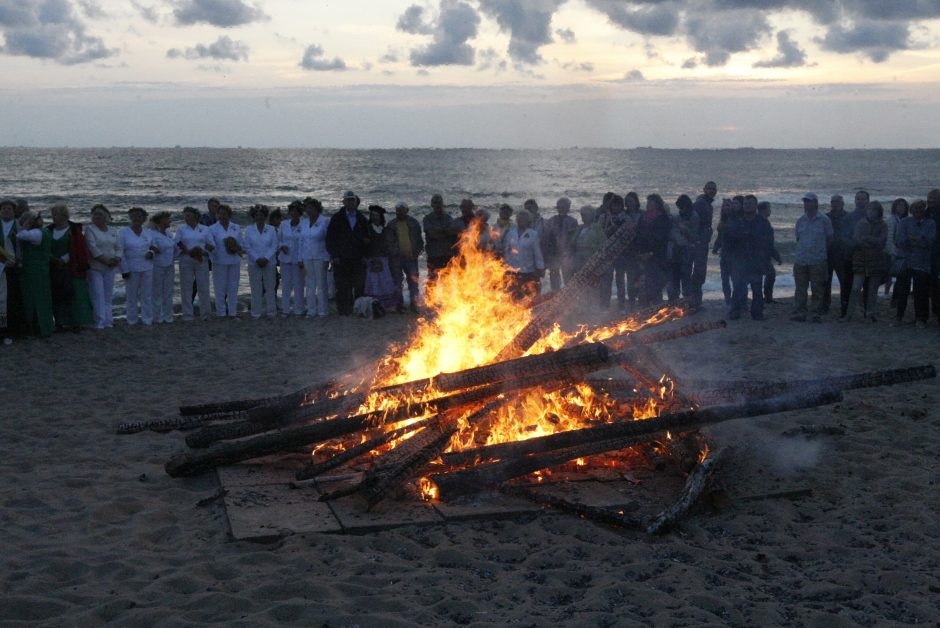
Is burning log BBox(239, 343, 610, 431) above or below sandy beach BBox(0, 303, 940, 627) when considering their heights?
above

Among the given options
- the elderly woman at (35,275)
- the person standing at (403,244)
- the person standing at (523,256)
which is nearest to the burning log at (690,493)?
the person standing at (523,256)

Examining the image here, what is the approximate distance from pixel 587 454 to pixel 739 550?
128 centimetres

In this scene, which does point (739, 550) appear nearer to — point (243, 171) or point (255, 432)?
point (255, 432)

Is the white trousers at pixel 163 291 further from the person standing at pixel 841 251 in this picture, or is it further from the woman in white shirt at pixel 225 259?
the person standing at pixel 841 251

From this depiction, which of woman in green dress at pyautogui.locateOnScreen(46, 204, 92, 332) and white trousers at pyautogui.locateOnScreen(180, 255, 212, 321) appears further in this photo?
white trousers at pyautogui.locateOnScreen(180, 255, 212, 321)

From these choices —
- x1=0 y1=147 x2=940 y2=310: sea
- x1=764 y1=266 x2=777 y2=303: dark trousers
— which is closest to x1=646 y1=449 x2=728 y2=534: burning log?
x1=764 y1=266 x2=777 y2=303: dark trousers

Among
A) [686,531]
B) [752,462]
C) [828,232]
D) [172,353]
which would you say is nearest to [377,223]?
[172,353]

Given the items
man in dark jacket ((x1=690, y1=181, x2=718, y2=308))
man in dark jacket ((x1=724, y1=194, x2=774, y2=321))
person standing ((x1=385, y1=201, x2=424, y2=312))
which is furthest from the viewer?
person standing ((x1=385, y1=201, x2=424, y2=312))

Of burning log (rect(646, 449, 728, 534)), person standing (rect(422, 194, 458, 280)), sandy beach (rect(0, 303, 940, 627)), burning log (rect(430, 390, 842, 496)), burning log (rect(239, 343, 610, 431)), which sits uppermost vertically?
person standing (rect(422, 194, 458, 280))

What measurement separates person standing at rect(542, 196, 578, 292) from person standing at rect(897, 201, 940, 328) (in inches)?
201

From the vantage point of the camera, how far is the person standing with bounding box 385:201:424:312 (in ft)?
50.9

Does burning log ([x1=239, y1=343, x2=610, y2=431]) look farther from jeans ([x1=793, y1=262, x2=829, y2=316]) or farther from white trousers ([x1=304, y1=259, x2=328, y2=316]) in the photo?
jeans ([x1=793, y1=262, x2=829, y2=316])

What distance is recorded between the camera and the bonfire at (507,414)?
6203 millimetres

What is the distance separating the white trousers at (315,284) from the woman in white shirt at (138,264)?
2551 millimetres
